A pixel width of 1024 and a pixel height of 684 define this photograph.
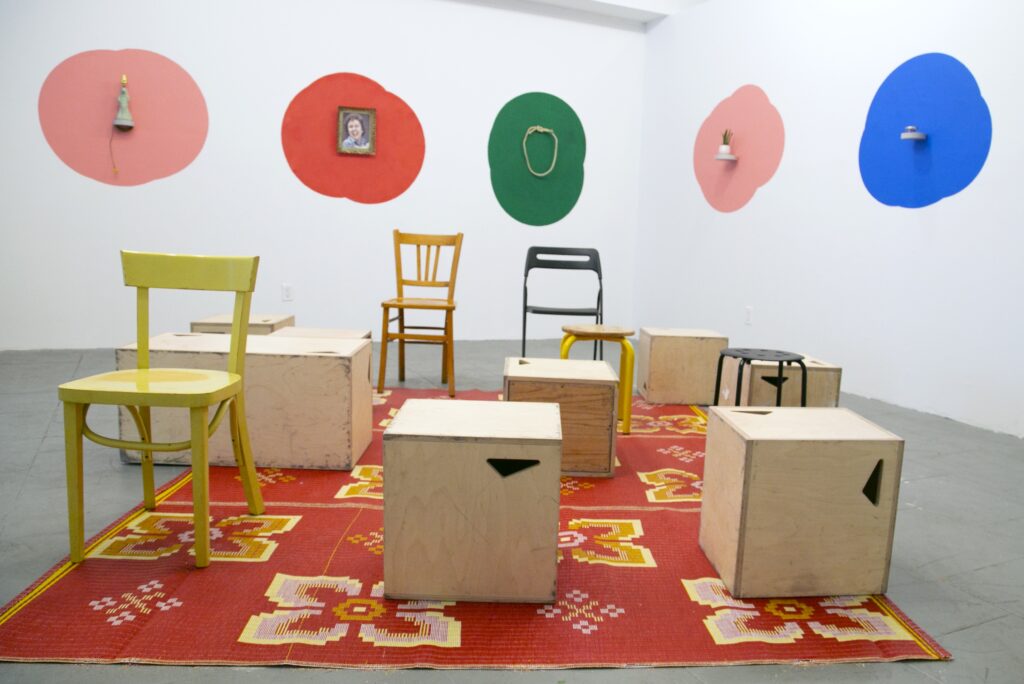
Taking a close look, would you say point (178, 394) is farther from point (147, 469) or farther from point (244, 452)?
point (147, 469)

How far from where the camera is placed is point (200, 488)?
162cm

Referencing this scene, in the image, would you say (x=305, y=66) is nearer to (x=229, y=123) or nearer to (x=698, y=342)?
(x=229, y=123)

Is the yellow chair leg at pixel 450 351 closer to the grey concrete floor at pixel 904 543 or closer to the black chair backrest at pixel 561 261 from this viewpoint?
the black chair backrest at pixel 561 261

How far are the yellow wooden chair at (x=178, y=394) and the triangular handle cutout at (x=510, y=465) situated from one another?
70cm

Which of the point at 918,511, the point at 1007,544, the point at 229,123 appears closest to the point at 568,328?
the point at 918,511

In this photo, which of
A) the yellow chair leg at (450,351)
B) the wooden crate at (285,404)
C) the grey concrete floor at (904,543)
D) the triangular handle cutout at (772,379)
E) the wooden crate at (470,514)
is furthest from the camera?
the yellow chair leg at (450,351)

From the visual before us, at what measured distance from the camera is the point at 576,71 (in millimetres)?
5590

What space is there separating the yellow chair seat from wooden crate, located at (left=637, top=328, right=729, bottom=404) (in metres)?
2.21

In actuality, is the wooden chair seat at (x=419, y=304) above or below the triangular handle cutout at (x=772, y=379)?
above

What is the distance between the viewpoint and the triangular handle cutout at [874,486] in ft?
5.11

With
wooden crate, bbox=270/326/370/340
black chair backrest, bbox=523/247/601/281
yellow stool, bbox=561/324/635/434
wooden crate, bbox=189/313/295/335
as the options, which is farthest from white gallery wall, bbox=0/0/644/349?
yellow stool, bbox=561/324/635/434

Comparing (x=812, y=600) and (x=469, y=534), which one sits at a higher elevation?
(x=469, y=534)

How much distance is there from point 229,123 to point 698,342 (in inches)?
138

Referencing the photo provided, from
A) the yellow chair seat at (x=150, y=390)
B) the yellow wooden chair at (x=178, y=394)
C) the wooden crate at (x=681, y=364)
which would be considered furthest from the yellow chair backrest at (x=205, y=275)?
the wooden crate at (x=681, y=364)
